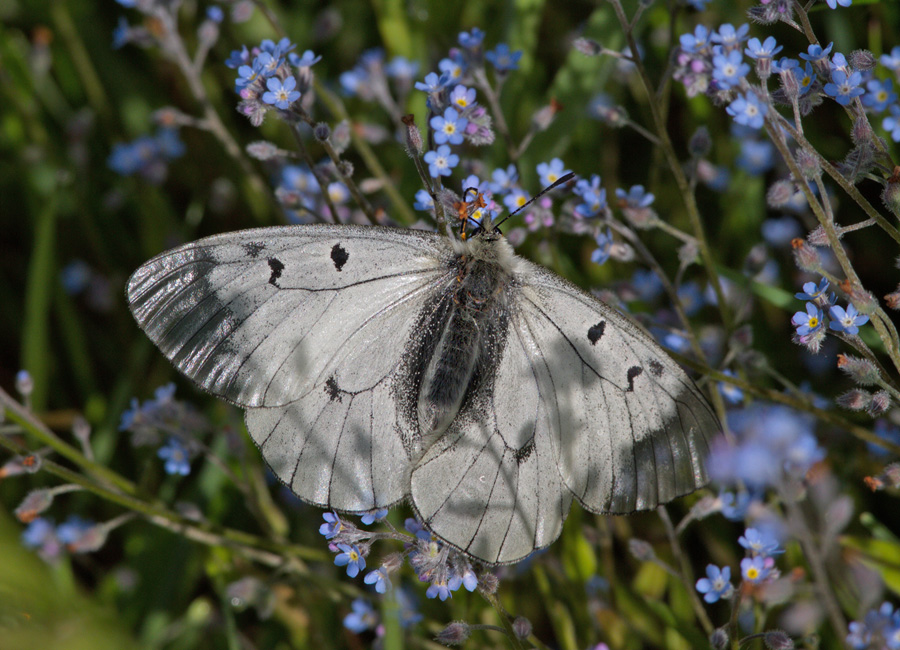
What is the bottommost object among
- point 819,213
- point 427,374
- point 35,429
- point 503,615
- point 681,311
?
point 503,615

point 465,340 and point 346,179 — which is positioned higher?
point 346,179

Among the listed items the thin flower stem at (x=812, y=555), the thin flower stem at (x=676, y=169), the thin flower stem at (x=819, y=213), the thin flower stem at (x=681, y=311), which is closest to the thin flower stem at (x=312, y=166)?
the thin flower stem at (x=681, y=311)

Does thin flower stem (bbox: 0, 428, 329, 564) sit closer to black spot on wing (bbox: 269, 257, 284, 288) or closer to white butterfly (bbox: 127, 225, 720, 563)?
white butterfly (bbox: 127, 225, 720, 563)

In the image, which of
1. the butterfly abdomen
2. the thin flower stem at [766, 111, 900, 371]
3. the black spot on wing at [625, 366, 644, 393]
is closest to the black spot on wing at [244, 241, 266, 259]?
the butterfly abdomen

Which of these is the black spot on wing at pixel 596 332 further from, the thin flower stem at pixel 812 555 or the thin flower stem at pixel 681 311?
the thin flower stem at pixel 812 555

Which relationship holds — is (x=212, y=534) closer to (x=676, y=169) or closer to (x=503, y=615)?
(x=503, y=615)

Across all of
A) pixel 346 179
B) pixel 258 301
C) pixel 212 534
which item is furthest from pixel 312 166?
pixel 212 534
